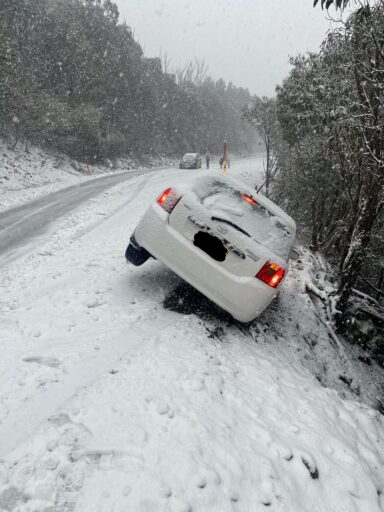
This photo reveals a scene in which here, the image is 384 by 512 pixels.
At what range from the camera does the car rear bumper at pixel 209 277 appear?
4379 millimetres

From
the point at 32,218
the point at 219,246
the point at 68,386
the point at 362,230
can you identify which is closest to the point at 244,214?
the point at 219,246

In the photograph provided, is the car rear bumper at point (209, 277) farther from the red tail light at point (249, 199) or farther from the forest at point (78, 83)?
the forest at point (78, 83)

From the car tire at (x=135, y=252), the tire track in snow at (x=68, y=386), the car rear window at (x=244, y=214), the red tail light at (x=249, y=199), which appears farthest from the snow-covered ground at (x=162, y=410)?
the red tail light at (x=249, y=199)

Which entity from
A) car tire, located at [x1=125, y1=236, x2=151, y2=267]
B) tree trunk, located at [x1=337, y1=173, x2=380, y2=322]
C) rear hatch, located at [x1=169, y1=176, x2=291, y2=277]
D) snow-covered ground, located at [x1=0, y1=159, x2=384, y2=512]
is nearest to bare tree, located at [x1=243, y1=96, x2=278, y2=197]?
tree trunk, located at [x1=337, y1=173, x2=380, y2=322]

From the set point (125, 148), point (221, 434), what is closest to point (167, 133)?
point (125, 148)

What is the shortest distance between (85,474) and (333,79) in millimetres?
10051

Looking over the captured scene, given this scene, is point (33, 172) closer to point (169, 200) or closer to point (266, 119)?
point (266, 119)

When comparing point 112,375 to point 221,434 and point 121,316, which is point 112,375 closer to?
point 221,434

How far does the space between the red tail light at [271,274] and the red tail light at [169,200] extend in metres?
1.34

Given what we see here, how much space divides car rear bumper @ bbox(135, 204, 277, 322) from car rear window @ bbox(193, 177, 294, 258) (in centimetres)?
51

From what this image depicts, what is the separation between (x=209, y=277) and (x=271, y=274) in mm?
726

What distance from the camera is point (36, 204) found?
12930mm

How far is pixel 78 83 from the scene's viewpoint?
28.3 meters

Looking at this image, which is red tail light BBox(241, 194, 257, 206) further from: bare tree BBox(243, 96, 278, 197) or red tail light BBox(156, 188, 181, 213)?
bare tree BBox(243, 96, 278, 197)
